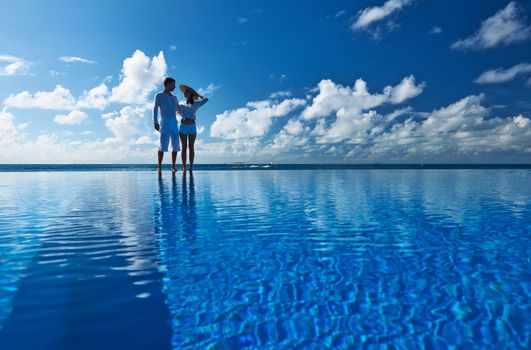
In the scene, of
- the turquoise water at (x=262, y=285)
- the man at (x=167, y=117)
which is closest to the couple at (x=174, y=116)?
the man at (x=167, y=117)

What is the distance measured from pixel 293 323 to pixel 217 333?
0.48 meters

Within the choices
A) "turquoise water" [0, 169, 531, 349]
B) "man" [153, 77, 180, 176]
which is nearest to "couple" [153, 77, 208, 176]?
"man" [153, 77, 180, 176]

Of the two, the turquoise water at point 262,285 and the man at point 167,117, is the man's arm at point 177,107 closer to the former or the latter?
the man at point 167,117

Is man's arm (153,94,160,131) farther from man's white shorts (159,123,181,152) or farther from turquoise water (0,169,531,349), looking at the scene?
turquoise water (0,169,531,349)

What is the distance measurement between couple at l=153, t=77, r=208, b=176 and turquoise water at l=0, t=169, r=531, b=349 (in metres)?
8.04

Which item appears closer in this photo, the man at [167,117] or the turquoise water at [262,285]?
the turquoise water at [262,285]

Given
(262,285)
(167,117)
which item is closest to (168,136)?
(167,117)

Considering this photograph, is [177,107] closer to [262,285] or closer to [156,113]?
[156,113]

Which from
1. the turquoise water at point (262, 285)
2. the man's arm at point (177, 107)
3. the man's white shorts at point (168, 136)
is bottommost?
the turquoise water at point (262, 285)

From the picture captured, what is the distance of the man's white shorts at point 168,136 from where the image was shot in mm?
12805

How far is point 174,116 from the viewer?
13.1 m

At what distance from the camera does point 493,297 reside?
240cm

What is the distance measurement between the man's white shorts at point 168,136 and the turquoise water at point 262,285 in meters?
7.94

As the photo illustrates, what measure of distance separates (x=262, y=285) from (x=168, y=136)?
11313 mm
